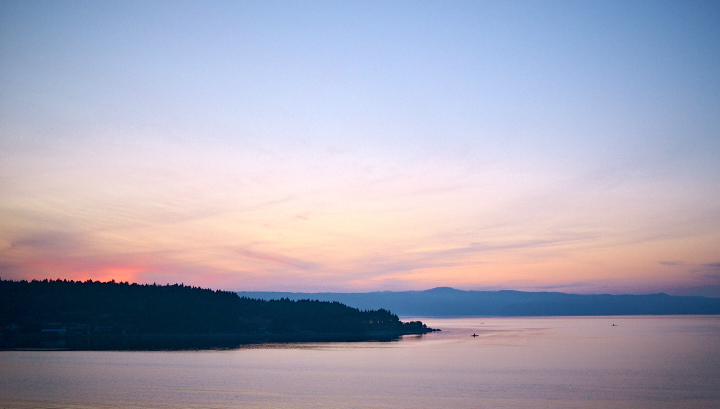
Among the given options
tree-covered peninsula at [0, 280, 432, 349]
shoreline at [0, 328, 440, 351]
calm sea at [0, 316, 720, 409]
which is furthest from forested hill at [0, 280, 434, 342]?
calm sea at [0, 316, 720, 409]

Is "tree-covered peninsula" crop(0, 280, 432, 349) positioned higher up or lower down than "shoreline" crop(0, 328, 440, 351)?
higher up

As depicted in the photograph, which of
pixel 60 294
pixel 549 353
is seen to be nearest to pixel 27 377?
pixel 549 353

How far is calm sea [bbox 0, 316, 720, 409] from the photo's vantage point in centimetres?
3869

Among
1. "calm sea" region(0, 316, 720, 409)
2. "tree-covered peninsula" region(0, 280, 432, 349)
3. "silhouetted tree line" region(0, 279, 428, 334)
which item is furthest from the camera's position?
"silhouetted tree line" region(0, 279, 428, 334)

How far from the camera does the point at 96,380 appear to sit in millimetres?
49375

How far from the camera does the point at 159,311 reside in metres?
123

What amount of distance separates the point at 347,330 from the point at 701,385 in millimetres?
104038

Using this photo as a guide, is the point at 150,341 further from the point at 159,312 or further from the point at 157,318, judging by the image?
the point at 159,312

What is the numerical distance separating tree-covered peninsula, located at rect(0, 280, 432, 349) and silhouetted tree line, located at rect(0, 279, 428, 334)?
0.18 metres

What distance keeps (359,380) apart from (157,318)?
8533 centimetres

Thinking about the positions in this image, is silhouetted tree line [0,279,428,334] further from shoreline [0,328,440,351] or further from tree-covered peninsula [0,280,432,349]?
shoreline [0,328,440,351]

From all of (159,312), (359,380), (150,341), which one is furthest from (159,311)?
(359,380)

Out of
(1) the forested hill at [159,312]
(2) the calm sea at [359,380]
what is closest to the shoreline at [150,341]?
(1) the forested hill at [159,312]

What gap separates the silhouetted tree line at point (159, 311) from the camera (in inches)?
4569
